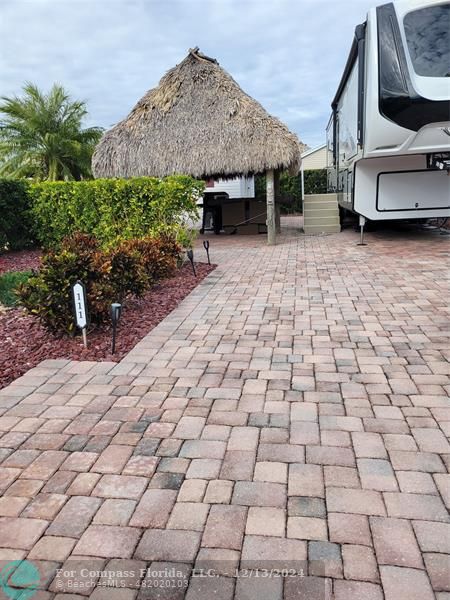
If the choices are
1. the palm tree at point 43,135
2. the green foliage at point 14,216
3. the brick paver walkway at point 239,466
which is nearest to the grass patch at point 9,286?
the brick paver walkway at point 239,466

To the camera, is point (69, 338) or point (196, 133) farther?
point (196, 133)

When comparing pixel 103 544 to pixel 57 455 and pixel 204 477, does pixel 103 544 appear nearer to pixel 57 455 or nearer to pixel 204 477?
pixel 204 477

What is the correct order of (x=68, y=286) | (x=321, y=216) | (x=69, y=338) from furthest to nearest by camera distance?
1. (x=321, y=216)
2. (x=69, y=338)
3. (x=68, y=286)

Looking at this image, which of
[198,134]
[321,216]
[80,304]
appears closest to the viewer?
[80,304]

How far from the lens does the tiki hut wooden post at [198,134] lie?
10703mm

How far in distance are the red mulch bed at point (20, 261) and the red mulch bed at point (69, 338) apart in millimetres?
3635

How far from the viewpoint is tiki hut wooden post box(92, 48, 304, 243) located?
10.7 meters

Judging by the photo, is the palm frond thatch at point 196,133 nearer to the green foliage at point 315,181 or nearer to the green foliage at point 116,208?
the green foliage at point 116,208

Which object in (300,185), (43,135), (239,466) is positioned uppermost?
(43,135)

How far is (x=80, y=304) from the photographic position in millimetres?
3904

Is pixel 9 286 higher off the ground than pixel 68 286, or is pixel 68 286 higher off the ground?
pixel 68 286

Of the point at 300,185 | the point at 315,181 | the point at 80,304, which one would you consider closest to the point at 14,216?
the point at 80,304

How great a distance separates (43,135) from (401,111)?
16.0m

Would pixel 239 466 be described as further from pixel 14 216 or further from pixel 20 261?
pixel 14 216
